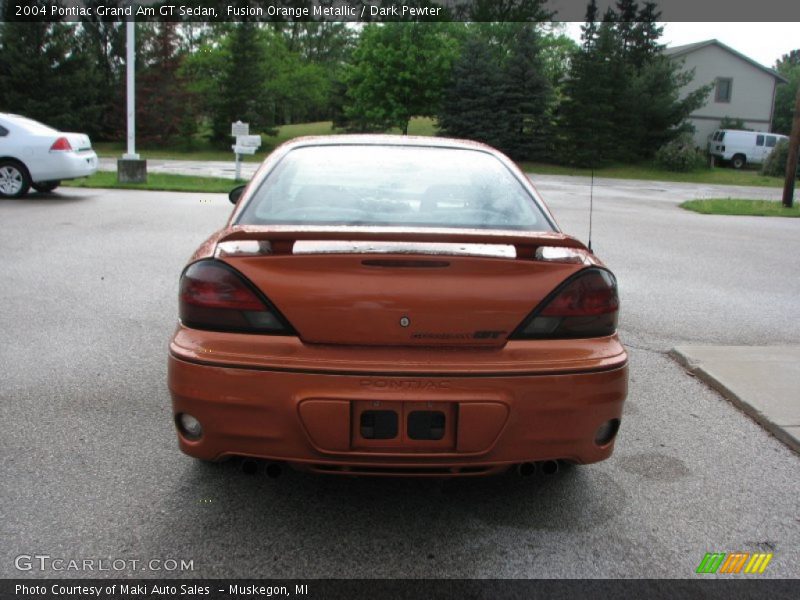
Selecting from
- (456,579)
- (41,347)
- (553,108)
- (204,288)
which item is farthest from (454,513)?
(553,108)

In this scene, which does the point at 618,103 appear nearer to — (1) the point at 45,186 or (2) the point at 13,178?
(1) the point at 45,186

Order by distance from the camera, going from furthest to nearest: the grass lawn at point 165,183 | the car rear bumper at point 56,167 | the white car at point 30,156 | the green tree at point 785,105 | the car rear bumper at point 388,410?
the green tree at point 785,105, the grass lawn at point 165,183, the car rear bumper at point 56,167, the white car at point 30,156, the car rear bumper at point 388,410

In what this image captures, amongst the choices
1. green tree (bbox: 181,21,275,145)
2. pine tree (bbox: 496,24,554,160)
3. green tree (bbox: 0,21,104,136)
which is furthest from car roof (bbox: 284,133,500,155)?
green tree (bbox: 0,21,104,136)

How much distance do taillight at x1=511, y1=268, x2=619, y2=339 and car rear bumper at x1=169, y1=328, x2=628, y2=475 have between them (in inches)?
6.5

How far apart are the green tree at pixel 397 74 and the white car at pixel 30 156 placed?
32.6 meters

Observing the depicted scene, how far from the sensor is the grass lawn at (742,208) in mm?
18219

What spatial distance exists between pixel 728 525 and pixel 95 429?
9.88 feet

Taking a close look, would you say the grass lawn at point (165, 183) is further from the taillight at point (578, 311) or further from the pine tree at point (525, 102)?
the pine tree at point (525, 102)

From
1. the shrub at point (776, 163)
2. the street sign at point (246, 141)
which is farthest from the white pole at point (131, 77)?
the shrub at point (776, 163)

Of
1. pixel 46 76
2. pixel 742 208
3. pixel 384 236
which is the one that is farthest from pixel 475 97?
pixel 384 236

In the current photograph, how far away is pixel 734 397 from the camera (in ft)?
15.2

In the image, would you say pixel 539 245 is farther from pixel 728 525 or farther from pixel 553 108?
pixel 553 108

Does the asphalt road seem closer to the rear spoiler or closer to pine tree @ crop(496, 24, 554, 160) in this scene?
the rear spoiler

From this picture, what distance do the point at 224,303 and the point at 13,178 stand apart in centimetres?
1291
